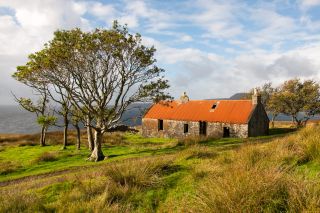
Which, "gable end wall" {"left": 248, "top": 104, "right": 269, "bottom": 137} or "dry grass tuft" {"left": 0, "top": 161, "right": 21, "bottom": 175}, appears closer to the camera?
"dry grass tuft" {"left": 0, "top": 161, "right": 21, "bottom": 175}

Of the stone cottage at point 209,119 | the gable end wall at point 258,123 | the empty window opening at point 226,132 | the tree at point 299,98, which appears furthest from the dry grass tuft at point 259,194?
the tree at point 299,98

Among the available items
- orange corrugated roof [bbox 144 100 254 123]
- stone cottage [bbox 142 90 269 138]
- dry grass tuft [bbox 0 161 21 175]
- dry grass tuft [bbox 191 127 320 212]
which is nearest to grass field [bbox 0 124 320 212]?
dry grass tuft [bbox 191 127 320 212]

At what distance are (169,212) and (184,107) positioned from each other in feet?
138

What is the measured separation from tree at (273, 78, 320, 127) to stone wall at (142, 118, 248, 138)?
17.9m

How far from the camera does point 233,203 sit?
18.7ft

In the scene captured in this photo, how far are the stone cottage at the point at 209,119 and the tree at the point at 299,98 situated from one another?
13.0 m

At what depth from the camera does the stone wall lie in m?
40.1

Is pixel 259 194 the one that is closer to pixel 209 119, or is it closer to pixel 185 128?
pixel 209 119

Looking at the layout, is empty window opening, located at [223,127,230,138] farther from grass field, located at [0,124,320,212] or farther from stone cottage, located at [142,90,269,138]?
grass field, located at [0,124,320,212]

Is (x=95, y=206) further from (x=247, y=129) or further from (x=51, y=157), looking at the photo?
(x=247, y=129)

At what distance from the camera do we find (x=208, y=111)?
44812 mm

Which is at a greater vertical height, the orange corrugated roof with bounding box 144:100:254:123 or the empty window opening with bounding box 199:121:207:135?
the orange corrugated roof with bounding box 144:100:254:123

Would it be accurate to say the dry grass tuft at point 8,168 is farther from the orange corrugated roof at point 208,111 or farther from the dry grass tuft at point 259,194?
the dry grass tuft at point 259,194

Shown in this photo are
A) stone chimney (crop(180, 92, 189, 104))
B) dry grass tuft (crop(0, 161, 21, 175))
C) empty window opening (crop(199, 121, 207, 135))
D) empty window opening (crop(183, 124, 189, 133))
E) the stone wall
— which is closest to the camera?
dry grass tuft (crop(0, 161, 21, 175))
